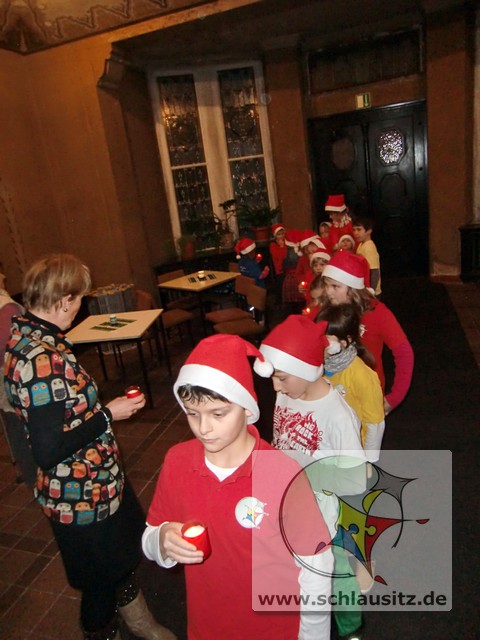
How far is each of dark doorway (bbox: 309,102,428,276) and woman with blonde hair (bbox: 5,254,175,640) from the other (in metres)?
7.52

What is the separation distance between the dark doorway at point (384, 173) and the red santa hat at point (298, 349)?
716 centimetres

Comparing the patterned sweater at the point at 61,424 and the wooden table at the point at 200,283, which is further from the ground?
the patterned sweater at the point at 61,424

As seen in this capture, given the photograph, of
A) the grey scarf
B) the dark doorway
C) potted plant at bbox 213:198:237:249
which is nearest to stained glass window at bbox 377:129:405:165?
the dark doorway

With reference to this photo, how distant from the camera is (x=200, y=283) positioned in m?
6.52

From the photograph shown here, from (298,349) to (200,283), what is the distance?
4.74m

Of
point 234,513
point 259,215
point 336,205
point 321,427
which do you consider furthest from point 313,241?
point 234,513

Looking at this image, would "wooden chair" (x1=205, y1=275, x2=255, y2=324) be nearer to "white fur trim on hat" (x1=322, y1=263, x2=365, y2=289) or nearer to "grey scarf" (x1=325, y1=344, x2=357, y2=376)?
"white fur trim on hat" (x1=322, y1=263, x2=365, y2=289)

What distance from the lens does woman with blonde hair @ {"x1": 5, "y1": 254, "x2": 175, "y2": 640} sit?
1.65 meters

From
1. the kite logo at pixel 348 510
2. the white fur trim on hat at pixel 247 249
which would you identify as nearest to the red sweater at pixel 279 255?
the white fur trim on hat at pixel 247 249

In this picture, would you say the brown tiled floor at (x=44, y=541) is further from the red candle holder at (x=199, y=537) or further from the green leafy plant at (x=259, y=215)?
the green leafy plant at (x=259, y=215)

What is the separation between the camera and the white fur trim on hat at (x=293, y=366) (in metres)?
1.89

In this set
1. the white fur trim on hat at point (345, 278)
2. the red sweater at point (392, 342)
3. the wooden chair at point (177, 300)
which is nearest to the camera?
the red sweater at point (392, 342)

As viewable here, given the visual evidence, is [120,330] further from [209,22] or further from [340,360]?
[209,22]

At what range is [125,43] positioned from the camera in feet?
21.7
